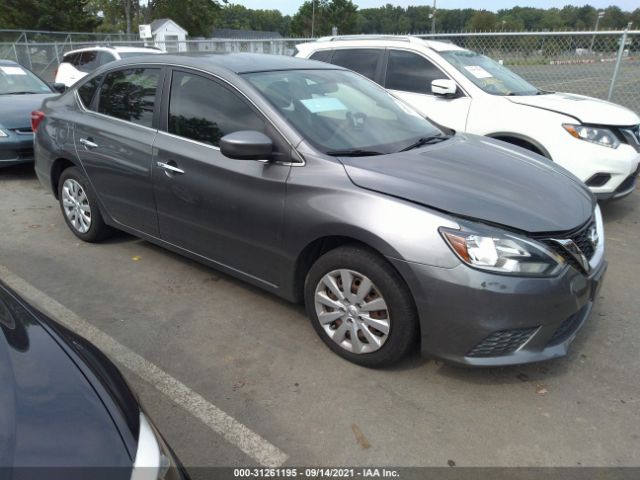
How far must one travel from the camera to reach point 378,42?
20.6 feet

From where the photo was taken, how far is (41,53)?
1761 cm

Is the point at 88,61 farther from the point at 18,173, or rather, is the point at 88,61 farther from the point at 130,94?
the point at 130,94

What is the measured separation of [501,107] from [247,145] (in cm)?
351

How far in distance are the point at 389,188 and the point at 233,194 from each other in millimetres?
1071

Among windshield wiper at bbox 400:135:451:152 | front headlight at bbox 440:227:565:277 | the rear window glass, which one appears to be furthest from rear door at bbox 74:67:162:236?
the rear window glass

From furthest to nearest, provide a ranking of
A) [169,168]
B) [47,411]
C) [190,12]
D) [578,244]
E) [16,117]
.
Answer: [190,12], [16,117], [169,168], [578,244], [47,411]

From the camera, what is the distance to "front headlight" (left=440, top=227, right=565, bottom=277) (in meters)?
2.41

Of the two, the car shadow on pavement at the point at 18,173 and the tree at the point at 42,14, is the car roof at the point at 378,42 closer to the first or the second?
the car shadow on pavement at the point at 18,173

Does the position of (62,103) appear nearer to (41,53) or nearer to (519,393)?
(519,393)

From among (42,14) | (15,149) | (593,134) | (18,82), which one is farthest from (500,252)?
(42,14)

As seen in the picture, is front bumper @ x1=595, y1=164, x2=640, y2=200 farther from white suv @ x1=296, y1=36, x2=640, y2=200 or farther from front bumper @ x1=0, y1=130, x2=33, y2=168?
front bumper @ x1=0, y1=130, x2=33, y2=168

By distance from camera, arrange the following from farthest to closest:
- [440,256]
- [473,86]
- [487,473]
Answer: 1. [473,86]
2. [440,256]
3. [487,473]

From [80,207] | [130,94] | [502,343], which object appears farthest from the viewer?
[80,207]

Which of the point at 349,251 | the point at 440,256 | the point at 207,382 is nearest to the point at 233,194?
the point at 349,251
